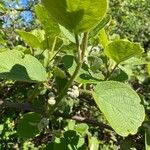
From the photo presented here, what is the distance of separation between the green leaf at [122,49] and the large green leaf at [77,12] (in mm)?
225

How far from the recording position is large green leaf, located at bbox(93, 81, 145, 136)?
937mm

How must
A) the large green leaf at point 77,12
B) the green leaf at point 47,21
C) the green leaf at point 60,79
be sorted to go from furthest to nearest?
the green leaf at point 60,79 < the green leaf at point 47,21 < the large green leaf at point 77,12

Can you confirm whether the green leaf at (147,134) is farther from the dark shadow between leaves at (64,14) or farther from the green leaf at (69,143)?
the dark shadow between leaves at (64,14)

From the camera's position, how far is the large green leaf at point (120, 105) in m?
0.94

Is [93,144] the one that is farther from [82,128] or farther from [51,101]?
[51,101]

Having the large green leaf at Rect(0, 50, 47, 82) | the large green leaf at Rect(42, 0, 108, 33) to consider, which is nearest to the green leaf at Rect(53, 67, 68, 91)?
the large green leaf at Rect(0, 50, 47, 82)

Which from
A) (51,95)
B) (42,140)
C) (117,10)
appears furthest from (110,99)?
(117,10)

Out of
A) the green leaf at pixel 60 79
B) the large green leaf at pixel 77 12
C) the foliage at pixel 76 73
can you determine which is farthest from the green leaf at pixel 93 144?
the large green leaf at pixel 77 12

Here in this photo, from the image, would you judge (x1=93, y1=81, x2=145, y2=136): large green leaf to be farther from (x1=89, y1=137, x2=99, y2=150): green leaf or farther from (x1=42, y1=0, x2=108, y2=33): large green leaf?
(x1=89, y1=137, x2=99, y2=150): green leaf

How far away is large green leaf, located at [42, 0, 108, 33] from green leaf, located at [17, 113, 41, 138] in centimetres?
50

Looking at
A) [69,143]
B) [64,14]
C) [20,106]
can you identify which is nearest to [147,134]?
[69,143]

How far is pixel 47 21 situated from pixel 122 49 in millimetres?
186

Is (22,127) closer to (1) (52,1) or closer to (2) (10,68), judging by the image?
(2) (10,68)

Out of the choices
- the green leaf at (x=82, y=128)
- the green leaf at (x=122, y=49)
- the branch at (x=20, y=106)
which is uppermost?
the green leaf at (x=122, y=49)
